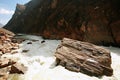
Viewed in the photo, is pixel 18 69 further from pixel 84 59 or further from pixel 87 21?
pixel 87 21

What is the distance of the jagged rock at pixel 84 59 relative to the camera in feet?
41.9

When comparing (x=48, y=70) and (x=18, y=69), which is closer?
(x=48, y=70)

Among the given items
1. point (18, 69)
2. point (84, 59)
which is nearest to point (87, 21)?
point (84, 59)

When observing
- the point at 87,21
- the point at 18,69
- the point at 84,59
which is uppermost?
the point at 87,21

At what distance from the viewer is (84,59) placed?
44.2 ft

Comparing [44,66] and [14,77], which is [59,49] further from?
[14,77]

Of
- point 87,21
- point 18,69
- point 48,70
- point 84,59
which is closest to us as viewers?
point 48,70

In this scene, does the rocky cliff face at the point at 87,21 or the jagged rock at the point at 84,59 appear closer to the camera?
the jagged rock at the point at 84,59

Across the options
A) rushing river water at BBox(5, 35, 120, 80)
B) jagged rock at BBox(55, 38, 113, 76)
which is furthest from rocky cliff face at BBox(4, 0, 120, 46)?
jagged rock at BBox(55, 38, 113, 76)

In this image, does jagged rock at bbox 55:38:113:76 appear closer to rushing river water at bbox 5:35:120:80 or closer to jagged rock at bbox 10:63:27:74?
rushing river water at bbox 5:35:120:80

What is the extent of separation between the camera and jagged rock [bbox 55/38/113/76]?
1279 centimetres

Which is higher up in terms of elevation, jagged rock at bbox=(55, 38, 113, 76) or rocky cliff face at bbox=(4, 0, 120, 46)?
rocky cliff face at bbox=(4, 0, 120, 46)

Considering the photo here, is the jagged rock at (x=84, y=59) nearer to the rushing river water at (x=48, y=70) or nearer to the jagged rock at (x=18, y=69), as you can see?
the rushing river water at (x=48, y=70)

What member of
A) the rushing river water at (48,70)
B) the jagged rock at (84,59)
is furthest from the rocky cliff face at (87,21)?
the jagged rock at (84,59)
